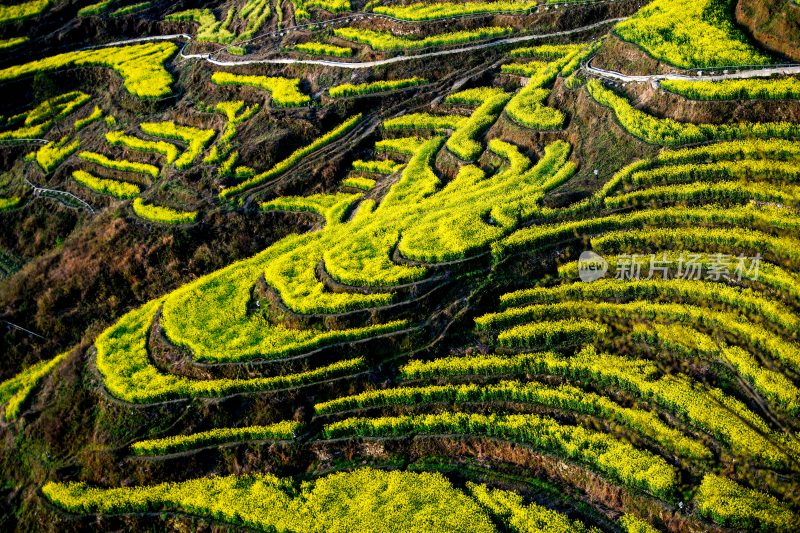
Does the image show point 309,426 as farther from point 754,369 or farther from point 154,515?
point 754,369

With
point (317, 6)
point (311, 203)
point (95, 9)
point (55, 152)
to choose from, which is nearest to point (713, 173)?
point (311, 203)

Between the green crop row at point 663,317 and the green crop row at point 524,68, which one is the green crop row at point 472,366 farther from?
the green crop row at point 524,68

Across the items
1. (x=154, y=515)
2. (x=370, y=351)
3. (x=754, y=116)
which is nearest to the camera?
(x=154, y=515)

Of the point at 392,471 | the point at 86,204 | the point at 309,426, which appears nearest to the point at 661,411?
the point at 392,471

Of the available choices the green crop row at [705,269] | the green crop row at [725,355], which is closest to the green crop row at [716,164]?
Answer: the green crop row at [705,269]

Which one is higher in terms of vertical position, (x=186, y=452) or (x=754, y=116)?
(x=754, y=116)

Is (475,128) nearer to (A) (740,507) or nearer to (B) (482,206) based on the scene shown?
(B) (482,206)

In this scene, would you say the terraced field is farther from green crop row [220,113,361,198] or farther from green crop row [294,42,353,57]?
green crop row [294,42,353,57]
